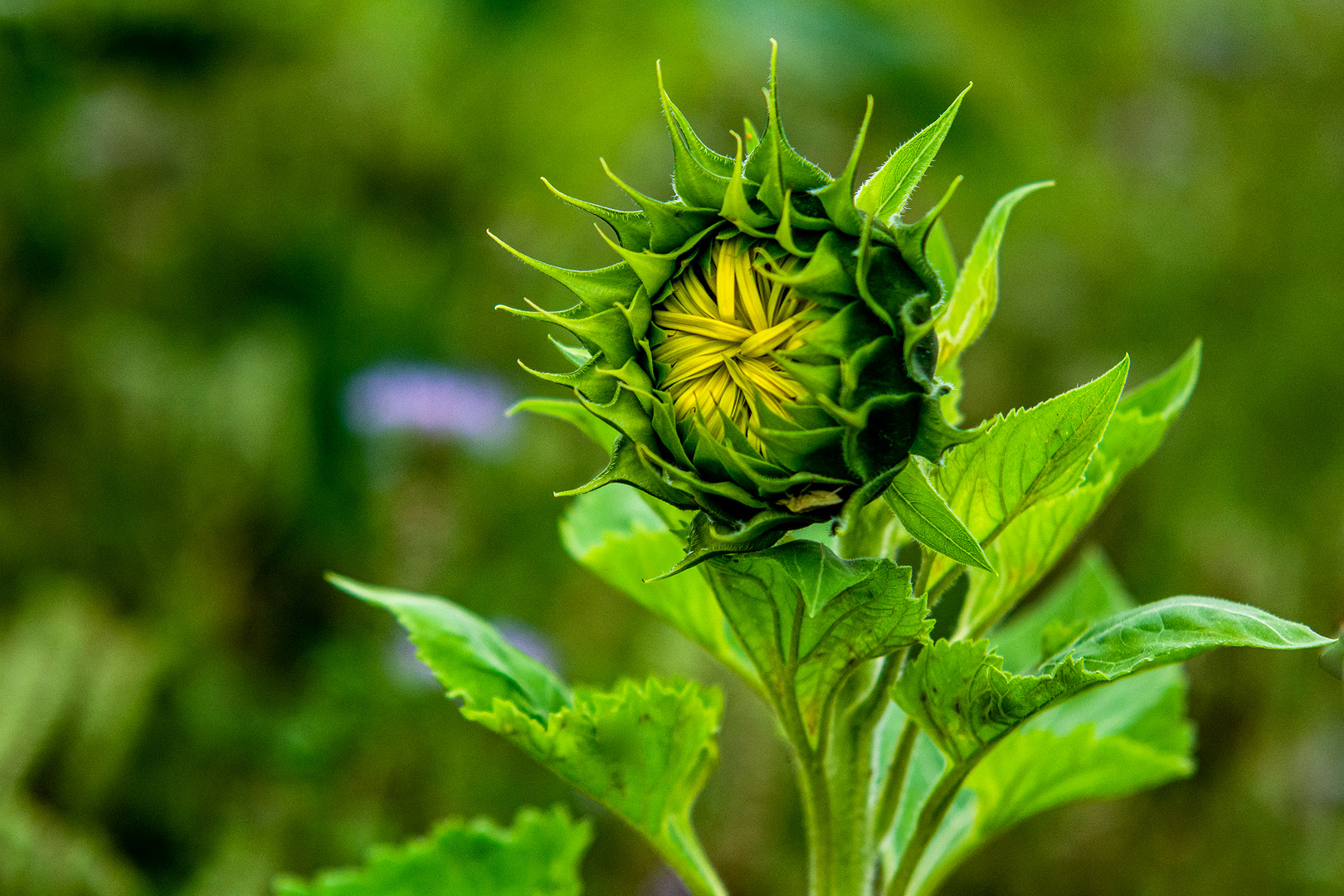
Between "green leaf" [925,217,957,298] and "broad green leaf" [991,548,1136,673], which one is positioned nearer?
"green leaf" [925,217,957,298]

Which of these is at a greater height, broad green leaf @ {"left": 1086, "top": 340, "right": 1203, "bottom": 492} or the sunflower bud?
the sunflower bud

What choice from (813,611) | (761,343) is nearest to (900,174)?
(761,343)

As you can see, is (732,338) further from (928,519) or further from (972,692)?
(972,692)

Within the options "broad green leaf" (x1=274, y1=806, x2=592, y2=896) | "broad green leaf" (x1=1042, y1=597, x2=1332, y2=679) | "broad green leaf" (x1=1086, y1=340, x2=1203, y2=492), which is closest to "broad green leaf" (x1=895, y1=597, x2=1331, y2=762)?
"broad green leaf" (x1=1042, y1=597, x2=1332, y2=679)

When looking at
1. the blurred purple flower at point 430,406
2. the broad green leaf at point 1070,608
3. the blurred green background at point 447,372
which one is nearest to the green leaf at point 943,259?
the broad green leaf at point 1070,608

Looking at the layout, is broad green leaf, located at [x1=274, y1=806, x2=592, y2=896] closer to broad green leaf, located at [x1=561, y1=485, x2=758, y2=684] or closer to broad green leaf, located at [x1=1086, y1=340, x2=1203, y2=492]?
broad green leaf, located at [x1=561, y1=485, x2=758, y2=684]
